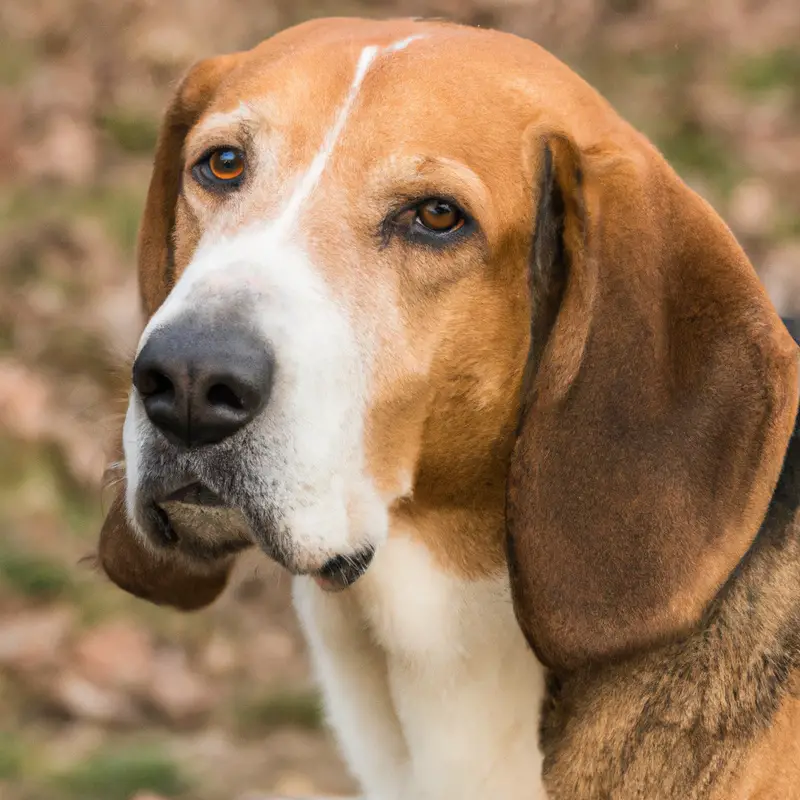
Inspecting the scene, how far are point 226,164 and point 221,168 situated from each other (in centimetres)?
2

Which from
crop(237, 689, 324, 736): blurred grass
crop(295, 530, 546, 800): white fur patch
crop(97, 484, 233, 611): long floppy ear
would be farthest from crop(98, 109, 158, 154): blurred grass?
crop(295, 530, 546, 800): white fur patch

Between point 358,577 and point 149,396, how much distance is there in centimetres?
68

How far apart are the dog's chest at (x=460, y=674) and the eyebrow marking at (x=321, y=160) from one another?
2.57ft

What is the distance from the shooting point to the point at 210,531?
9.50 ft

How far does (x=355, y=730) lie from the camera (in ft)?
11.2

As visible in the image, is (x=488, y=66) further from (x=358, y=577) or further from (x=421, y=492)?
(x=358, y=577)

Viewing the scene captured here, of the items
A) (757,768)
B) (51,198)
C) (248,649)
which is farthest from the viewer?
(51,198)

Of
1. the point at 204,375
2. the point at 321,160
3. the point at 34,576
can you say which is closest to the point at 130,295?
the point at 34,576

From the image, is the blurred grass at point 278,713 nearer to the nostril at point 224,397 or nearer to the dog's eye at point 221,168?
the dog's eye at point 221,168

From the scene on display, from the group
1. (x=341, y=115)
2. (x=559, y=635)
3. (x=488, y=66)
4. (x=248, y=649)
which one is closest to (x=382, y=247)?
→ (x=341, y=115)

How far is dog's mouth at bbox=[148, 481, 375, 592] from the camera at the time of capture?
2789 mm

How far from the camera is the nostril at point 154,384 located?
2.62 meters

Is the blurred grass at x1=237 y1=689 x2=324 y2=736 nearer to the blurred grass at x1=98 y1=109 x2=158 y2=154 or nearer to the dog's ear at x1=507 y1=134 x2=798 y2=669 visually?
the dog's ear at x1=507 y1=134 x2=798 y2=669

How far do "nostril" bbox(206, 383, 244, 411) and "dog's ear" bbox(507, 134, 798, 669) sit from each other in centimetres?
68
